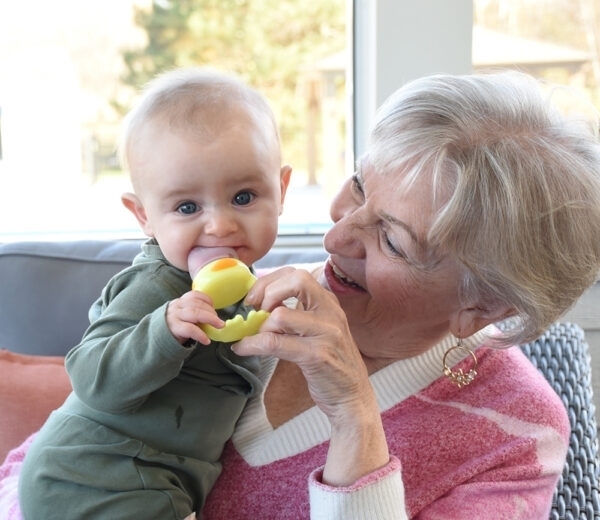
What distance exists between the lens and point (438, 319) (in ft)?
4.15

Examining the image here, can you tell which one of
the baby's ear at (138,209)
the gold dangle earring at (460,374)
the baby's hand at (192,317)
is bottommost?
the gold dangle earring at (460,374)

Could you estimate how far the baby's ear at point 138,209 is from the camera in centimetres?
109

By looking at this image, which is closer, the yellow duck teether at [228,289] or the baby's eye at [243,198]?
the yellow duck teether at [228,289]

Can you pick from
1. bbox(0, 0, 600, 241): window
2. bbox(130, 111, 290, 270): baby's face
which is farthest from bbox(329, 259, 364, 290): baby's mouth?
bbox(0, 0, 600, 241): window

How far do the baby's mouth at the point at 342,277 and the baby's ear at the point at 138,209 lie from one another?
0.33 metres

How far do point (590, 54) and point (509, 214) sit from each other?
1.27 meters

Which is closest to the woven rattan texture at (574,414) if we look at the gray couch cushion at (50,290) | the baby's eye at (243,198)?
the baby's eye at (243,198)

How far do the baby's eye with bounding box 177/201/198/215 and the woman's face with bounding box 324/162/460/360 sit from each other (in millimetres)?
260

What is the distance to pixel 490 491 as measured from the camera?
1.15 meters

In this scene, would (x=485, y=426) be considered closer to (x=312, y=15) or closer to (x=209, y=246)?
(x=209, y=246)

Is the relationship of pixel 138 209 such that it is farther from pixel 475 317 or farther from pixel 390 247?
pixel 475 317


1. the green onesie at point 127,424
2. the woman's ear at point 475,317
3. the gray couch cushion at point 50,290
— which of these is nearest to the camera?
the green onesie at point 127,424

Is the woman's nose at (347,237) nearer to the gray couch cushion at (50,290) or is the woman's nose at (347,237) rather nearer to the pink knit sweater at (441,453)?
the pink knit sweater at (441,453)

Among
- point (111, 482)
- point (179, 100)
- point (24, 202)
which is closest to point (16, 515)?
point (111, 482)
